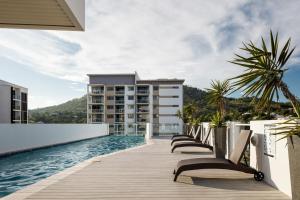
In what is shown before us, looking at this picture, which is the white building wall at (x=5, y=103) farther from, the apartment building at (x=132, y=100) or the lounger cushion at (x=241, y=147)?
the lounger cushion at (x=241, y=147)

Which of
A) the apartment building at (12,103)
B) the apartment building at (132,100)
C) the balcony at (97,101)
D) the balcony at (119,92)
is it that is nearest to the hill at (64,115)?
the balcony at (97,101)

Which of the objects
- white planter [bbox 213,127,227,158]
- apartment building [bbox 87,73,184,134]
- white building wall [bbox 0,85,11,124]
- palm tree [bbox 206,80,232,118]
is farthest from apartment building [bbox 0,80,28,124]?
white planter [bbox 213,127,227,158]

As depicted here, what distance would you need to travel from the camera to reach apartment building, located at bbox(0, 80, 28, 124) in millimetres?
49141

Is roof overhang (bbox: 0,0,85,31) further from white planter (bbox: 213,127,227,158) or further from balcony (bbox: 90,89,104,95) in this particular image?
balcony (bbox: 90,89,104,95)

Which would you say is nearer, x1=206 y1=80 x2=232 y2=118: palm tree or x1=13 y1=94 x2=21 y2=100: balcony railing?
x1=206 y1=80 x2=232 y2=118: palm tree

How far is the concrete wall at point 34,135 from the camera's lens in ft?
50.5

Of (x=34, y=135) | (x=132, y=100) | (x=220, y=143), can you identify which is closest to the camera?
(x=220, y=143)

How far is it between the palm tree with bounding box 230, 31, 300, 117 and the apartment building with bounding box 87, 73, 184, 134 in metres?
50.8

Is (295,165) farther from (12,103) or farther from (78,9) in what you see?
(12,103)

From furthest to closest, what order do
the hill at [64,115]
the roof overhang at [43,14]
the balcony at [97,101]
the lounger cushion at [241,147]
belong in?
the hill at [64,115] < the balcony at [97,101] < the lounger cushion at [241,147] < the roof overhang at [43,14]

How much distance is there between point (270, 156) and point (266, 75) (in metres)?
1.46

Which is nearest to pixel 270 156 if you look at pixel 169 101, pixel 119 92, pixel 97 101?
pixel 169 101

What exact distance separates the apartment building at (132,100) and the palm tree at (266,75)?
167 ft

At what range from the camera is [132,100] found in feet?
185
